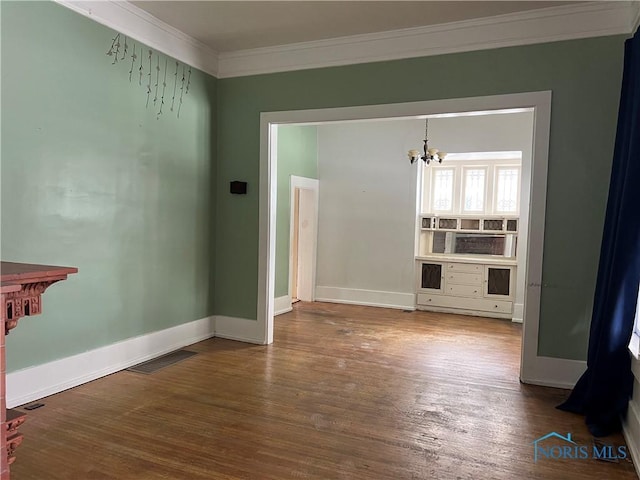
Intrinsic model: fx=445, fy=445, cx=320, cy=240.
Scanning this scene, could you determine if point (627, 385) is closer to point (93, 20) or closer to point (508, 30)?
point (508, 30)

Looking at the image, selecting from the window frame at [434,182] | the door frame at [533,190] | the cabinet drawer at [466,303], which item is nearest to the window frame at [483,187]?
the window frame at [434,182]

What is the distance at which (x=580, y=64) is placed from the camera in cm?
367

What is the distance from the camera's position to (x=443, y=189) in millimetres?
7441

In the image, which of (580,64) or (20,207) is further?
(580,64)

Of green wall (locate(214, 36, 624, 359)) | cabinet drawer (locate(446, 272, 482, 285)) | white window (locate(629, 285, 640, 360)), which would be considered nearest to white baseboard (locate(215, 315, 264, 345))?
green wall (locate(214, 36, 624, 359))

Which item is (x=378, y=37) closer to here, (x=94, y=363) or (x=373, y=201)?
(x=373, y=201)

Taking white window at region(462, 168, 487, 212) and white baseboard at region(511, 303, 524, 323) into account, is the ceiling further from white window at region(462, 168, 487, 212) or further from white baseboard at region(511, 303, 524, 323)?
white baseboard at region(511, 303, 524, 323)

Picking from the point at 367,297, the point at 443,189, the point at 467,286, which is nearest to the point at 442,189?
the point at 443,189

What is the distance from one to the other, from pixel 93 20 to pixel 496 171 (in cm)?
583

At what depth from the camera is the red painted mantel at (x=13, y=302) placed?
5.78ft

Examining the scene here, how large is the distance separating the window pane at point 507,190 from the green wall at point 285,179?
124 inches

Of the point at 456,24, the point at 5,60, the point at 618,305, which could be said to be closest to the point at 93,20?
the point at 5,60

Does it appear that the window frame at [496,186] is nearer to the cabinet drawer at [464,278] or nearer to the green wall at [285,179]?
the cabinet drawer at [464,278]

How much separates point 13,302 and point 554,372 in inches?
154
